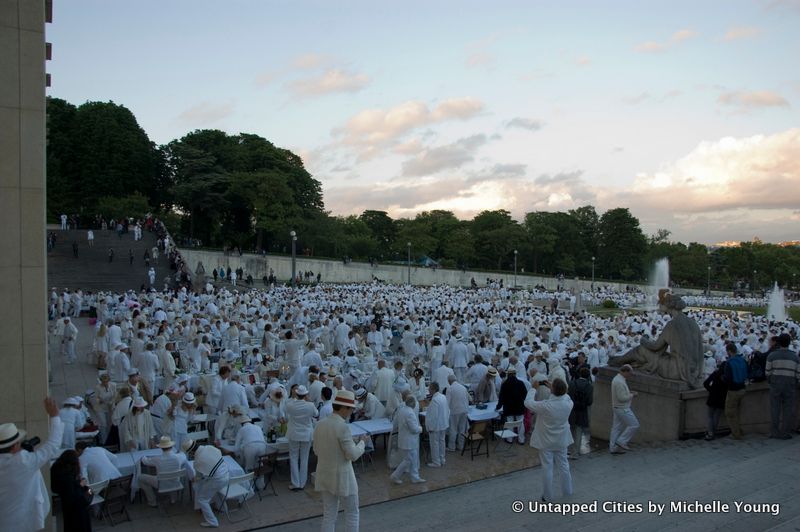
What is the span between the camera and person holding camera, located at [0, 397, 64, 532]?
444 centimetres

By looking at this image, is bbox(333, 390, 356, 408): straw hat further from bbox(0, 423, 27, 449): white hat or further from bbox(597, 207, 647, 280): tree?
bbox(597, 207, 647, 280): tree

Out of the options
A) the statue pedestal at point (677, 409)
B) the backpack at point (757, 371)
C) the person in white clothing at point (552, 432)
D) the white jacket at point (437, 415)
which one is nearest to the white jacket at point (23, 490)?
the person in white clothing at point (552, 432)

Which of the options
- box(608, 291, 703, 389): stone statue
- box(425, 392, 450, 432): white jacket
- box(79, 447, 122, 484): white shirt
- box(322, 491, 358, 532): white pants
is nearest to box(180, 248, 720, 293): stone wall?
box(608, 291, 703, 389): stone statue

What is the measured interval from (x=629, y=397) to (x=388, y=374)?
15.0ft

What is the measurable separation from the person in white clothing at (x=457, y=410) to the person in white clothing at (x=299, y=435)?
2457 mm

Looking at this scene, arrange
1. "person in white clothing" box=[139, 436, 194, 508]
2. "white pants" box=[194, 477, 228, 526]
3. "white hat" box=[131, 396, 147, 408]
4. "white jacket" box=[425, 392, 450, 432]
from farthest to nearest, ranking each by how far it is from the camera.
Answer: "white jacket" box=[425, 392, 450, 432], "white hat" box=[131, 396, 147, 408], "person in white clothing" box=[139, 436, 194, 508], "white pants" box=[194, 477, 228, 526]

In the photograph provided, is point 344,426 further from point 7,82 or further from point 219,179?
point 219,179

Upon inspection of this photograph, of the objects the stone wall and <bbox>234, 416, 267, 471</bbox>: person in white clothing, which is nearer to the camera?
<bbox>234, 416, 267, 471</bbox>: person in white clothing

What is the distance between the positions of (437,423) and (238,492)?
3133mm

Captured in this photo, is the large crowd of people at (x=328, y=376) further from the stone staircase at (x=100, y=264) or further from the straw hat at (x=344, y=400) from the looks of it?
the stone staircase at (x=100, y=264)

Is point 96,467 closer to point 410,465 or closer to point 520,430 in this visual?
point 410,465

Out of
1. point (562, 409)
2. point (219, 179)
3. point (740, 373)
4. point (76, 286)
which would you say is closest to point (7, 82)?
point (562, 409)

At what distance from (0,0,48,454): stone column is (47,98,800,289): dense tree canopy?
47.0 meters

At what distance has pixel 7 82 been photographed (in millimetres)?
5672
